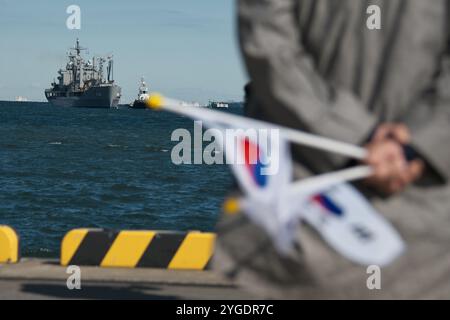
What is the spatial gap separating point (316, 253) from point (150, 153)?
53.1m

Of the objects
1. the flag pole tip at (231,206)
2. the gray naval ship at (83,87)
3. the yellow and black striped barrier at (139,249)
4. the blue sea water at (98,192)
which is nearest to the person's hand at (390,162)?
the flag pole tip at (231,206)

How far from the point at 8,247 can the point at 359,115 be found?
5628mm

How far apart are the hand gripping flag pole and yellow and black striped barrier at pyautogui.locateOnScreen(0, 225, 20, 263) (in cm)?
549

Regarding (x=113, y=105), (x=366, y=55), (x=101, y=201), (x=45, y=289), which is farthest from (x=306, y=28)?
(x=113, y=105)

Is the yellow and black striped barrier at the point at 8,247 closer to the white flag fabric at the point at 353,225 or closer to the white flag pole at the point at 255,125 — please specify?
the white flag pole at the point at 255,125

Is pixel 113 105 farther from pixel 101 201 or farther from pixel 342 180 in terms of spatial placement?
pixel 342 180

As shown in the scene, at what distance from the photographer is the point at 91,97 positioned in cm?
15025

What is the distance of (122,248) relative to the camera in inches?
283

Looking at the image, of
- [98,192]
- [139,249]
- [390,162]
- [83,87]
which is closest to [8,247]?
[139,249]

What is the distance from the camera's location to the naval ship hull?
14750 cm

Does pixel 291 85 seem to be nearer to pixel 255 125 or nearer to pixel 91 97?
pixel 255 125

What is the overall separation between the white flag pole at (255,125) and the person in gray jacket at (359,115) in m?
0.03

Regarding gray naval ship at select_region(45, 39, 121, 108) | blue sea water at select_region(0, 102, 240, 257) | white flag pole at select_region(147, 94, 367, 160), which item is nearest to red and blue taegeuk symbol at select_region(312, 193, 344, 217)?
white flag pole at select_region(147, 94, 367, 160)

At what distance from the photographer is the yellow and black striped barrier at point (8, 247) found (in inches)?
289
